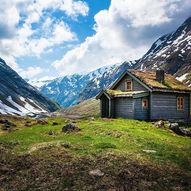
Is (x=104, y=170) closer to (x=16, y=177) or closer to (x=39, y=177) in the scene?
(x=39, y=177)

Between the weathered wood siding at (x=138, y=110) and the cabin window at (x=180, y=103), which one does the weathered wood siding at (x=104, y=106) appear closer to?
the weathered wood siding at (x=138, y=110)

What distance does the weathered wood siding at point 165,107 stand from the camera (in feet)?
173

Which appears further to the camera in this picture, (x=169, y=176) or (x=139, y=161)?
(x=139, y=161)

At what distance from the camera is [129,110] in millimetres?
52781

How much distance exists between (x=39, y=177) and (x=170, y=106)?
133ft

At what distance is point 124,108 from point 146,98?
154 inches

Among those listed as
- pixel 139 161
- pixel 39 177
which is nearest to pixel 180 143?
pixel 139 161

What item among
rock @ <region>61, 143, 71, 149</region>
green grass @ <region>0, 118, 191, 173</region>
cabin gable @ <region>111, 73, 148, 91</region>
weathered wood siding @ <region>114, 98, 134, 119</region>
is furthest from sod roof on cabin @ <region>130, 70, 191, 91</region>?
rock @ <region>61, 143, 71, 149</region>

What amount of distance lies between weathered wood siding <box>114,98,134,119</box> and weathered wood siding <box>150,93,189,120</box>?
3.19 meters

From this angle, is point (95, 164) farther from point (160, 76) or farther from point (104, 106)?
point (160, 76)

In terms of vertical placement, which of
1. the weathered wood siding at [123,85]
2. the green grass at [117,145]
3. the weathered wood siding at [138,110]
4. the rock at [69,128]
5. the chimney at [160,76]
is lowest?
the green grass at [117,145]

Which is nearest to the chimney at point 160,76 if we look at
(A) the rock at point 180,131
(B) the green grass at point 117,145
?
(A) the rock at point 180,131

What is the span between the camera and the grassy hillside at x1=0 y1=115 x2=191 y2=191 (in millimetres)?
16594

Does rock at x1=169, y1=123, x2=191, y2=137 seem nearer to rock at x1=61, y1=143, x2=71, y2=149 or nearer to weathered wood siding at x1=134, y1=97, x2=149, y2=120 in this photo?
weathered wood siding at x1=134, y1=97, x2=149, y2=120
